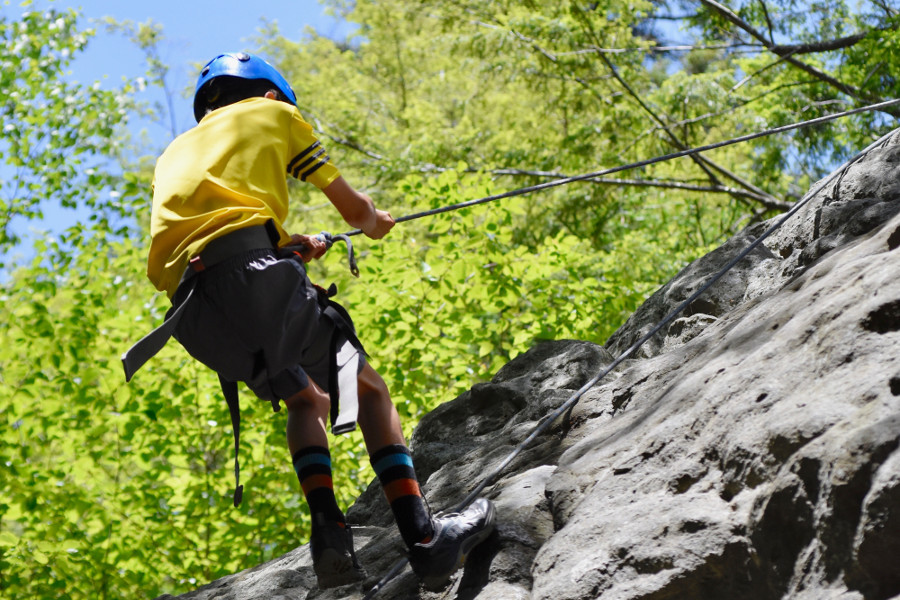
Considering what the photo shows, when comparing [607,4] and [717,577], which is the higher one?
[607,4]

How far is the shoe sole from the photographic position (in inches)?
110

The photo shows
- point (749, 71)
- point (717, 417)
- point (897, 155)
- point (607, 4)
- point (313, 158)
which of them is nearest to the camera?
point (717, 417)

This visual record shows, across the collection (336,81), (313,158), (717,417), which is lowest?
(717,417)

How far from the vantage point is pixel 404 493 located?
2889 mm

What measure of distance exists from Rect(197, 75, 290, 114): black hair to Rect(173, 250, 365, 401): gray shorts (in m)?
0.61

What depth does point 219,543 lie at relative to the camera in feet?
25.2

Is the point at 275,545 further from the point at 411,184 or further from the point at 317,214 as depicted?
the point at 317,214

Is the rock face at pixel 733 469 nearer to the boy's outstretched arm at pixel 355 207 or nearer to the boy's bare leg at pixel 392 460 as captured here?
the boy's bare leg at pixel 392 460

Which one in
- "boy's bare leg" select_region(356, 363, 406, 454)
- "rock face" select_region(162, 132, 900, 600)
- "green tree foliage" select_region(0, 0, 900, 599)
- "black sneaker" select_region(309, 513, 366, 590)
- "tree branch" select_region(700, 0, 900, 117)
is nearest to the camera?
"rock face" select_region(162, 132, 900, 600)

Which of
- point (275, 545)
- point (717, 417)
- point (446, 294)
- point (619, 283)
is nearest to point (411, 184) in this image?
point (446, 294)

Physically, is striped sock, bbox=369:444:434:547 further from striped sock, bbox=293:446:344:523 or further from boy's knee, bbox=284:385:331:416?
boy's knee, bbox=284:385:331:416

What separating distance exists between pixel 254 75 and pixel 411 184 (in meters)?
5.60

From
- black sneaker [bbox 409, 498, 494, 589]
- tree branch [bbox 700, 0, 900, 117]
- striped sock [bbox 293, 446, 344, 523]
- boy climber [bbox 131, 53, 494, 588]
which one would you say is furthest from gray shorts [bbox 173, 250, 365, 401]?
tree branch [bbox 700, 0, 900, 117]

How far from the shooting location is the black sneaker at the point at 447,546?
2.78 meters
